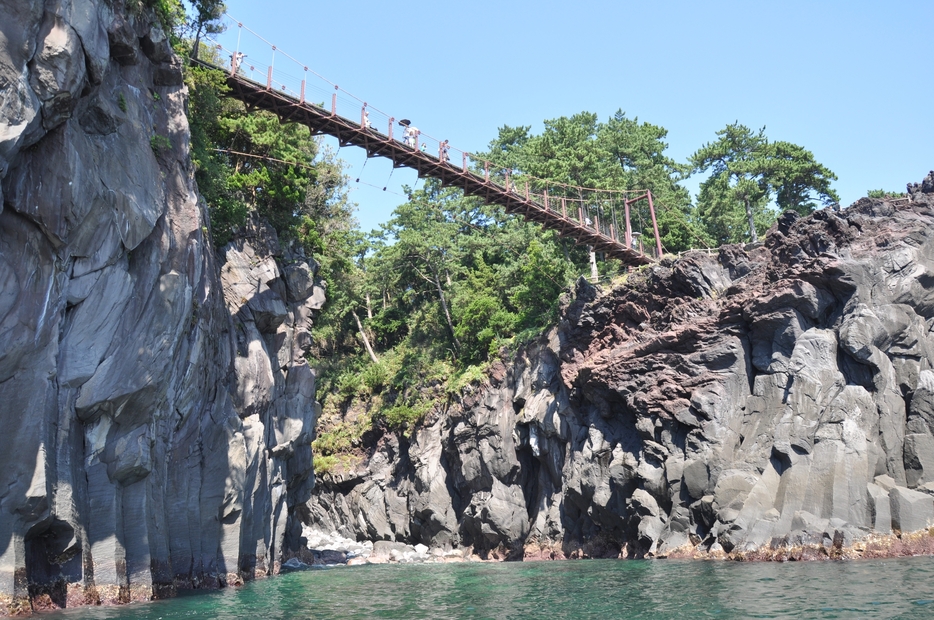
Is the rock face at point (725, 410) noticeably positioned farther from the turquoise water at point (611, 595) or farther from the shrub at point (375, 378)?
the shrub at point (375, 378)

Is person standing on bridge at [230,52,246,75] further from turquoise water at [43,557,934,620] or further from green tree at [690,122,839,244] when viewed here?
green tree at [690,122,839,244]

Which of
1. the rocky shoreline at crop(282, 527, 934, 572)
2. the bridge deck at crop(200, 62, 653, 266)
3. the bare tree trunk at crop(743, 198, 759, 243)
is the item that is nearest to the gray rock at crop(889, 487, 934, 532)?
the rocky shoreline at crop(282, 527, 934, 572)

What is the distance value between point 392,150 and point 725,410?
47.3 ft

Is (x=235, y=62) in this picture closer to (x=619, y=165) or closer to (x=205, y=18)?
(x=205, y=18)

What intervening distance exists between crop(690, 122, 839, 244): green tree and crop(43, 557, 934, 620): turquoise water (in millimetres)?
22935

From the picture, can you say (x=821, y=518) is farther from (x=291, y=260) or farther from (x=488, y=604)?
(x=291, y=260)

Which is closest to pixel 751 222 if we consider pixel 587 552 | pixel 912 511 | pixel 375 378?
pixel 587 552

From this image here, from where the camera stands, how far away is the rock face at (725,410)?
72.5ft

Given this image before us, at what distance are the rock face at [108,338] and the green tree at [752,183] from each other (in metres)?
27.0

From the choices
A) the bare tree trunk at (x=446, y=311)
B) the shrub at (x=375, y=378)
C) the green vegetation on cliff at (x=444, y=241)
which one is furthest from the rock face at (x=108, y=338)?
the bare tree trunk at (x=446, y=311)

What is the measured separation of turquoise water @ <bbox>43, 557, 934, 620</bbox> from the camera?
1306 cm

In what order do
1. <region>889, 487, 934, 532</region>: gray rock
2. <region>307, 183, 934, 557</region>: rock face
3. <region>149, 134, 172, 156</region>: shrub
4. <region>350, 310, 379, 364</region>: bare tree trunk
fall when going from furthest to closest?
1. <region>350, 310, 379, 364</region>: bare tree trunk
2. <region>307, 183, 934, 557</region>: rock face
3. <region>889, 487, 934, 532</region>: gray rock
4. <region>149, 134, 172, 156</region>: shrub

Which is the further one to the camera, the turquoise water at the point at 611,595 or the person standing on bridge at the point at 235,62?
the person standing on bridge at the point at 235,62

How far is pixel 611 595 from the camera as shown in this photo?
16.4 meters
